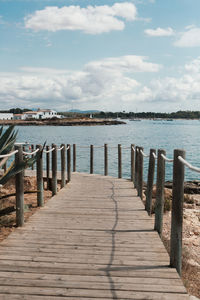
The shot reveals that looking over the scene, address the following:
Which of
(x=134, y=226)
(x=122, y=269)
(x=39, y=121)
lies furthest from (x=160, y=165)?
(x=39, y=121)

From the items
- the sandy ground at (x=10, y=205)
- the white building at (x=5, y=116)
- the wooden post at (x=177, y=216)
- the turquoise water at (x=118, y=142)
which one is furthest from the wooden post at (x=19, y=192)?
the white building at (x=5, y=116)

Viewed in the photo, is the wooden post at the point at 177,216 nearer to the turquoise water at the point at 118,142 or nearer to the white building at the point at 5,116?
the turquoise water at the point at 118,142

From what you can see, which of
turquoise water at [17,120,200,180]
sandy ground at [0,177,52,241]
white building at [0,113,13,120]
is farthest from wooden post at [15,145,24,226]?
white building at [0,113,13,120]

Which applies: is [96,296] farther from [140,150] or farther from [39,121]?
[39,121]

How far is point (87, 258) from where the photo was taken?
4.50 meters

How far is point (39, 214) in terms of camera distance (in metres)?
7.11

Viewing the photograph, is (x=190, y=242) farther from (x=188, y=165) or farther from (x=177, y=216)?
(x=188, y=165)

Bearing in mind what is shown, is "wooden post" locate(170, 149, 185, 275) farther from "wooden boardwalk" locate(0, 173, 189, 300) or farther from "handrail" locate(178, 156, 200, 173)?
"wooden boardwalk" locate(0, 173, 189, 300)

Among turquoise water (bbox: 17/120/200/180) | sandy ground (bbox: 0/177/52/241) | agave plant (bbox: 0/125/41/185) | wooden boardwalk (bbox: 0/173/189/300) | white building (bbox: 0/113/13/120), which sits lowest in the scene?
turquoise water (bbox: 17/120/200/180)

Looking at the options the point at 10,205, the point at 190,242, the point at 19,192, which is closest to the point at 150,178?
the point at 190,242

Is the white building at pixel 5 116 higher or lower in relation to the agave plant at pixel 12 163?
higher

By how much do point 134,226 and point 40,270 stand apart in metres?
2.56

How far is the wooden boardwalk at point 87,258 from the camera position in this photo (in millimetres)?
3572

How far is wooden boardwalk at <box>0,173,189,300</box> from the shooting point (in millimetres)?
3572
